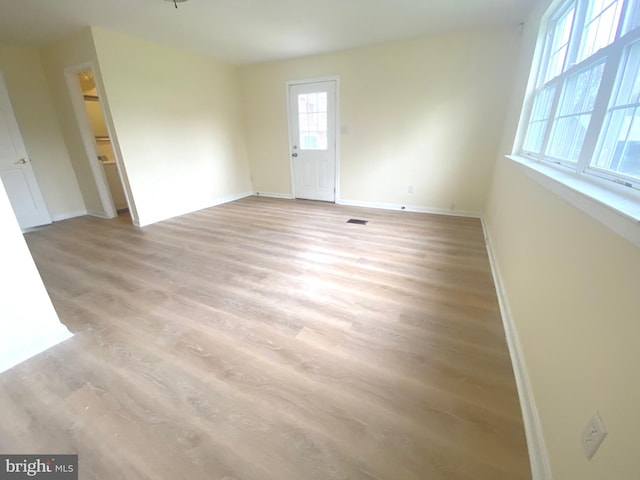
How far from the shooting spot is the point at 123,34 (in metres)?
3.42

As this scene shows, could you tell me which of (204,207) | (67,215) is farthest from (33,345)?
(67,215)

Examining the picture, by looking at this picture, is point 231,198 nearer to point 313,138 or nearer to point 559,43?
point 313,138

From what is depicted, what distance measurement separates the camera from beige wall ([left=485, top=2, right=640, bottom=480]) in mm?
683

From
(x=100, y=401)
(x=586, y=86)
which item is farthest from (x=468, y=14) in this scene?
(x=100, y=401)

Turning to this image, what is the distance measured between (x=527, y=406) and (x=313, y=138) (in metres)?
4.69

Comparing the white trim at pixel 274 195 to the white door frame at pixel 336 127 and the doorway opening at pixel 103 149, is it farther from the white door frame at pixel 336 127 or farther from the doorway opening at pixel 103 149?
the doorway opening at pixel 103 149

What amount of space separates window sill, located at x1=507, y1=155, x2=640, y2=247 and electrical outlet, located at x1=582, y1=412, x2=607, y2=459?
519 millimetres

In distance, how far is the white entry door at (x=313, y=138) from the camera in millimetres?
4641

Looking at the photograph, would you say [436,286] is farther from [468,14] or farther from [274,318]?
[468,14]

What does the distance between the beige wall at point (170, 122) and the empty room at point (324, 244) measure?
0.04m

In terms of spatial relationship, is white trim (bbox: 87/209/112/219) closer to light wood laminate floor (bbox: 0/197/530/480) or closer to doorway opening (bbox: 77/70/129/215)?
doorway opening (bbox: 77/70/129/215)

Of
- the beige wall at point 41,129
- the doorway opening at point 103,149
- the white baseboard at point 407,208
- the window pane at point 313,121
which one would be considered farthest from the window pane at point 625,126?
the beige wall at point 41,129

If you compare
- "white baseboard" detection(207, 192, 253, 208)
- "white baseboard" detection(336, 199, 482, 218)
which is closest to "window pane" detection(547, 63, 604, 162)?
"white baseboard" detection(336, 199, 482, 218)

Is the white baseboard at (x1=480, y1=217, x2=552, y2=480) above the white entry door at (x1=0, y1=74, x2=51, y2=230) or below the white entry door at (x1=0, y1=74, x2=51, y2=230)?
below
